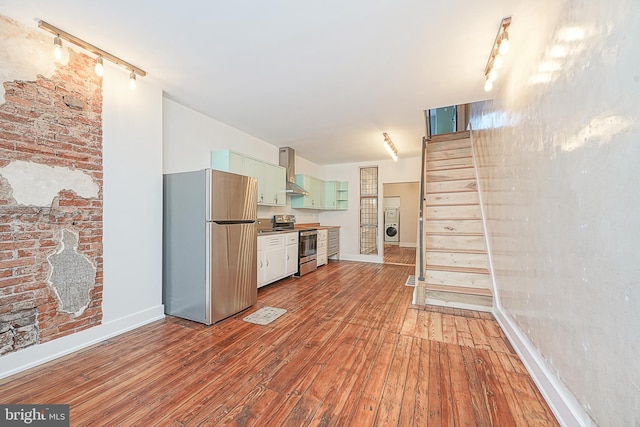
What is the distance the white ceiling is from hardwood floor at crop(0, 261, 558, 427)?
2663 millimetres

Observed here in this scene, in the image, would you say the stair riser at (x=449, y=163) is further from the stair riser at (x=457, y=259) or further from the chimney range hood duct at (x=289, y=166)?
the chimney range hood duct at (x=289, y=166)

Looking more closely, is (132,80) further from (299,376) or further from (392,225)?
(392,225)

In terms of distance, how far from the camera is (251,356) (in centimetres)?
208

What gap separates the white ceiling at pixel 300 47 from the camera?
1756 mm

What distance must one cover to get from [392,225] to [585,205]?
8672 mm

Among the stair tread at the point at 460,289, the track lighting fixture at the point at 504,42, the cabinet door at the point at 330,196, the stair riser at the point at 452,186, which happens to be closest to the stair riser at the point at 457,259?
the stair tread at the point at 460,289

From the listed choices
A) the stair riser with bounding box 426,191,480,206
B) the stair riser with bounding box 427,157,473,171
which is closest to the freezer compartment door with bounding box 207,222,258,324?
the stair riser with bounding box 426,191,480,206

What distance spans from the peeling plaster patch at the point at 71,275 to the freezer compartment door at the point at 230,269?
1.03 m

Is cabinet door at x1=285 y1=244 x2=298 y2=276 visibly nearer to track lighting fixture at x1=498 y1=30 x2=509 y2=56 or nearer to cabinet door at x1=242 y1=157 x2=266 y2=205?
cabinet door at x1=242 y1=157 x2=266 y2=205

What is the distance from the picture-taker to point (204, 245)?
2662 millimetres

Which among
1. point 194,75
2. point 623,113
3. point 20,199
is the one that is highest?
point 194,75

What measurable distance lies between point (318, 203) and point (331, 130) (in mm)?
2443

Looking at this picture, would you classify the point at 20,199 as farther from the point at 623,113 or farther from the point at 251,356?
the point at 623,113

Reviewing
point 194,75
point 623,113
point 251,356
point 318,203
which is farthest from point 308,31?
A: point 318,203
